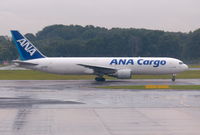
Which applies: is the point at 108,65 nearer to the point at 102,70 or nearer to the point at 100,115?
the point at 102,70

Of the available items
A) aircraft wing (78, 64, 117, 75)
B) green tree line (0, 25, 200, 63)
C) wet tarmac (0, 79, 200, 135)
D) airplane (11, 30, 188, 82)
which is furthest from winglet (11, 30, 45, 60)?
green tree line (0, 25, 200, 63)

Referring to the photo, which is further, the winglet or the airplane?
the winglet

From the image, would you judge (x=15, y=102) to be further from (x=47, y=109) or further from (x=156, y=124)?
(x=156, y=124)

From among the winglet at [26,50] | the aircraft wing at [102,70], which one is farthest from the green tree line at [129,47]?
the aircraft wing at [102,70]

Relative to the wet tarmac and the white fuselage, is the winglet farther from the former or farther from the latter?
the wet tarmac

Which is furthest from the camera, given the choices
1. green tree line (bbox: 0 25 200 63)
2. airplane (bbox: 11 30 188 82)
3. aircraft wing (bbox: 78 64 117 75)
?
green tree line (bbox: 0 25 200 63)

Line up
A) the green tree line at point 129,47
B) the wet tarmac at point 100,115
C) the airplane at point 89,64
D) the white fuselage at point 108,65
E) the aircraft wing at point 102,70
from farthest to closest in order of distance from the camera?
the green tree line at point 129,47 < the white fuselage at point 108,65 < the airplane at point 89,64 < the aircraft wing at point 102,70 < the wet tarmac at point 100,115

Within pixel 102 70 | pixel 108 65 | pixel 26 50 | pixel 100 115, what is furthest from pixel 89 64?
pixel 100 115

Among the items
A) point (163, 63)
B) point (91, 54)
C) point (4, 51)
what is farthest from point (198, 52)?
point (163, 63)

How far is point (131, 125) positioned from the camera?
16406mm

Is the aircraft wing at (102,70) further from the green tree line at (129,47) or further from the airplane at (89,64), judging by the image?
the green tree line at (129,47)

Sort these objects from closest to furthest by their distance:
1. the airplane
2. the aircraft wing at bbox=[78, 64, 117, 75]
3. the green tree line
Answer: the aircraft wing at bbox=[78, 64, 117, 75] < the airplane < the green tree line

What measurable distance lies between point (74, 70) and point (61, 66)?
58.9 inches

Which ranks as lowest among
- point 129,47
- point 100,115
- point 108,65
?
point 100,115
